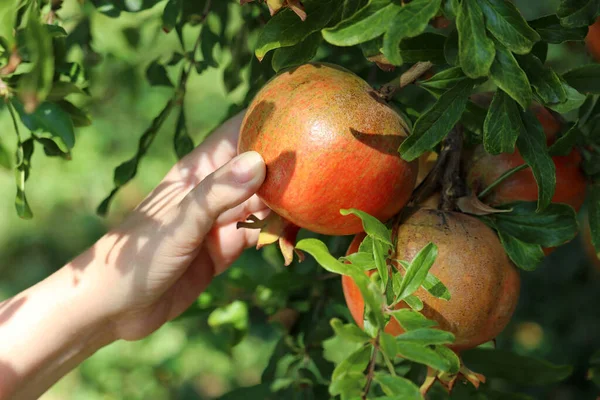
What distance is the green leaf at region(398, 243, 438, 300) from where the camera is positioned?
2.27 ft

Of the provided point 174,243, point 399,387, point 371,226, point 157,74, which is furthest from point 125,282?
point 399,387

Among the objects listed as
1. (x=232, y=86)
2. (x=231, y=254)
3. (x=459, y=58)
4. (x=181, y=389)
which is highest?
(x=459, y=58)

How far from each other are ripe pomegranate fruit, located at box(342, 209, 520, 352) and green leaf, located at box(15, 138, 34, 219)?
439 millimetres

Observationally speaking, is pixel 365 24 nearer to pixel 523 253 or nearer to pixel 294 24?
pixel 294 24

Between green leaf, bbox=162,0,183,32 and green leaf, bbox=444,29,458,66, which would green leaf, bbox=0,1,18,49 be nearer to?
green leaf, bbox=444,29,458,66

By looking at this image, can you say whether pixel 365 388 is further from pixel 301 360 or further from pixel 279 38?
pixel 301 360

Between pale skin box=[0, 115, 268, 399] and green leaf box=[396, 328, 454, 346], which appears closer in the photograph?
green leaf box=[396, 328, 454, 346]

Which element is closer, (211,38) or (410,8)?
(410,8)

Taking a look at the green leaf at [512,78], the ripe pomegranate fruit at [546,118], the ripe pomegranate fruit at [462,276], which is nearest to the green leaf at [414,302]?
the ripe pomegranate fruit at [462,276]

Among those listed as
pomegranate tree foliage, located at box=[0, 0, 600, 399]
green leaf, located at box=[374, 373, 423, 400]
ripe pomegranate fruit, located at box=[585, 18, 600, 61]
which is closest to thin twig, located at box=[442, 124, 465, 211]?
pomegranate tree foliage, located at box=[0, 0, 600, 399]

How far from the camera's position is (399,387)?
0.62m

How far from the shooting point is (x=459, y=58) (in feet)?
2.13

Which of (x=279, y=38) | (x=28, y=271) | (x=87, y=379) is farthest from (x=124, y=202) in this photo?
(x=279, y=38)

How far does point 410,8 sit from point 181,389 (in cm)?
180
